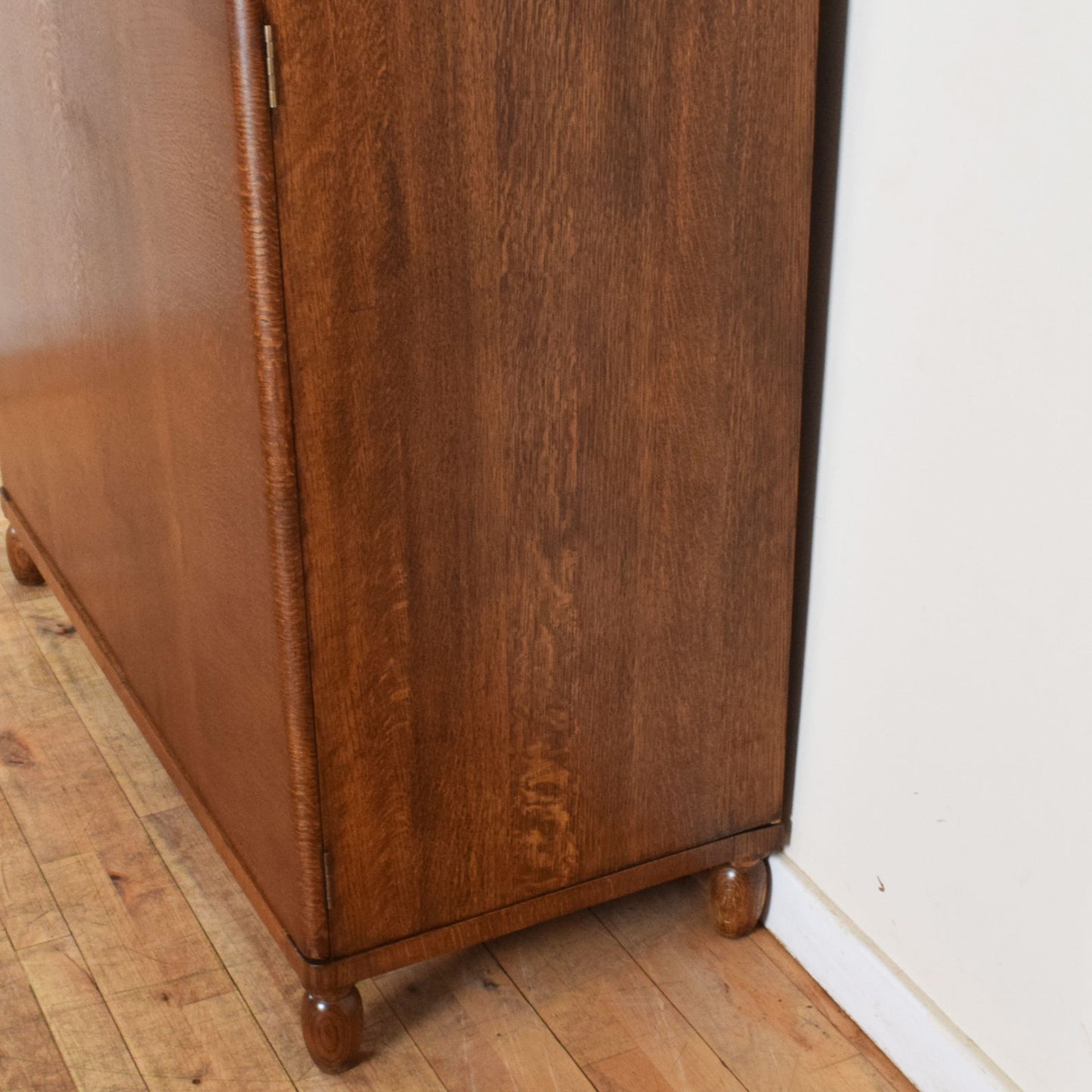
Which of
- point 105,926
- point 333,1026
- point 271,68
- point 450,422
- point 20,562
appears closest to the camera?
point 271,68

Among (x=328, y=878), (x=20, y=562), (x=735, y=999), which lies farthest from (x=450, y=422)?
(x=20, y=562)

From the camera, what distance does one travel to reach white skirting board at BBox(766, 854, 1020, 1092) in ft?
4.17

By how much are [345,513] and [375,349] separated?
132mm

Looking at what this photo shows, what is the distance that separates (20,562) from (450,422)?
1.39m

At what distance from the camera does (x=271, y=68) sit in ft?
3.27

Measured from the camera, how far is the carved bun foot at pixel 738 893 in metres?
1.50

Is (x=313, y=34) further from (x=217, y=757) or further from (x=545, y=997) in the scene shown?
(x=545, y=997)

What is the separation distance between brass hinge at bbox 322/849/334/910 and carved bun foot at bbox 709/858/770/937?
1.47 feet

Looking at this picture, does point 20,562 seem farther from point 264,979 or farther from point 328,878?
point 328,878

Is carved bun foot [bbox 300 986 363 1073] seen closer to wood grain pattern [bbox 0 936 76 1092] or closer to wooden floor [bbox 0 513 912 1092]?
wooden floor [bbox 0 513 912 1092]

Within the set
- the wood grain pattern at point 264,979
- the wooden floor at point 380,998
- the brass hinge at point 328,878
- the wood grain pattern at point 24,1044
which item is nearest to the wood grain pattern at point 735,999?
the wooden floor at point 380,998

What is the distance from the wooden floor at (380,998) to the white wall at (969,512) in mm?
159

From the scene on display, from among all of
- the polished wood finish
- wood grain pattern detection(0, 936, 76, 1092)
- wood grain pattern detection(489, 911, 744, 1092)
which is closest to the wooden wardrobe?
wood grain pattern detection(489, 911, 744, 1092)

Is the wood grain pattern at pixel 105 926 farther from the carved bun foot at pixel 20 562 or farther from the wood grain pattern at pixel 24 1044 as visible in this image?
the carved bun foot at pixel 20 562
